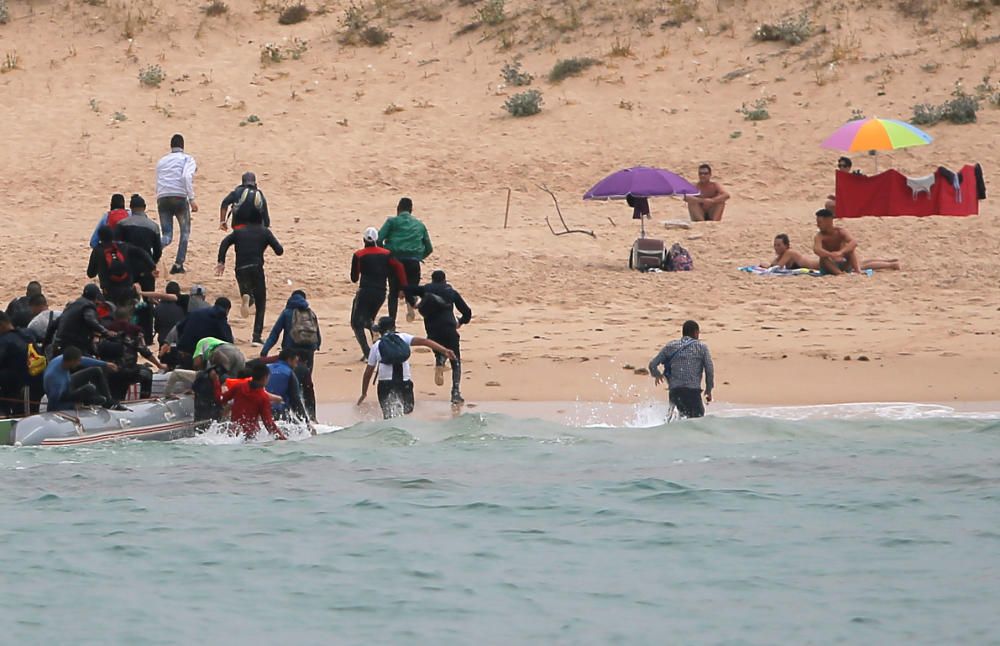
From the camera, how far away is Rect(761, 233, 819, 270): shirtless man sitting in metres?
20.5

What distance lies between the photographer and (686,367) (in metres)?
14.0

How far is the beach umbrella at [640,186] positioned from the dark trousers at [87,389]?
8.26 m

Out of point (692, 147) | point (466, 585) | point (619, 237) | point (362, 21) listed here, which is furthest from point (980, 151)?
point (466, 585)

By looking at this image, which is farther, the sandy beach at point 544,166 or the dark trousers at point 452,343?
the sandy beach at point 544,166

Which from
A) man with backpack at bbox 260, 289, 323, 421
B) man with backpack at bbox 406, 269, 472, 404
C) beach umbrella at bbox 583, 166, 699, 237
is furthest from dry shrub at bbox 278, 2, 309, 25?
man with backpack at bbox 260, 289, 323, 421

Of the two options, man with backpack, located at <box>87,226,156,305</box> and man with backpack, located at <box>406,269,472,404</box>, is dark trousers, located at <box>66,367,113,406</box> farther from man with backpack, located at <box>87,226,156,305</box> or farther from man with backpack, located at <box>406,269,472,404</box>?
man with backpack, located at <box>406,269,472,404</box>

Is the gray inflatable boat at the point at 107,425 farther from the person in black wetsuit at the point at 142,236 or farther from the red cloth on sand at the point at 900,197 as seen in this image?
the red cloth on sand at the point at 900,197

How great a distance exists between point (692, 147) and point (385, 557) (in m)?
14.3

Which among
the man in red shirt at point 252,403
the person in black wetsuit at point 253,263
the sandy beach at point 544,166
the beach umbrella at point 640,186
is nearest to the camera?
the man in red shirt at point 252,403

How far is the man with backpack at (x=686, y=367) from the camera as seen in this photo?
14.0 metres

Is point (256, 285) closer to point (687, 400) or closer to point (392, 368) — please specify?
point (392, 368)

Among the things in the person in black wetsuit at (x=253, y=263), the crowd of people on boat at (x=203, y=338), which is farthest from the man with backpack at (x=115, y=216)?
the person in black wetsuit at (x=253, y=263)

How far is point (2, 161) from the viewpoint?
84.1ft

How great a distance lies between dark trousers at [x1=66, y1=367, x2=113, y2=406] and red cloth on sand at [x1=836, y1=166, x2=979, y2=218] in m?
11.0
